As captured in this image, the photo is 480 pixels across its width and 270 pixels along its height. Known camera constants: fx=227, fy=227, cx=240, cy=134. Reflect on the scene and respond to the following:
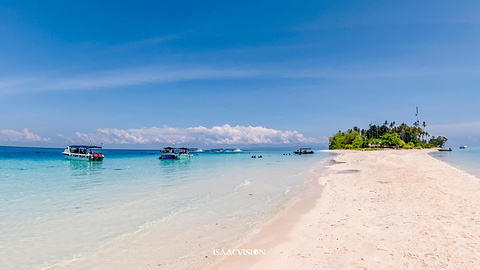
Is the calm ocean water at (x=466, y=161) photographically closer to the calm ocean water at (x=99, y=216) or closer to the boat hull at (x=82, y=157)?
the calm ocean water at (x=99, y=216)

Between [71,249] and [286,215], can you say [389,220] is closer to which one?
[286,215]

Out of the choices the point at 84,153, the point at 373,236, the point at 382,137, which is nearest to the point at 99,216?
the point at 373,236

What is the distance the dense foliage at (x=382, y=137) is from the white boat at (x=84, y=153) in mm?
128288

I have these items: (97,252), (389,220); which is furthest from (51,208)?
(389,220)

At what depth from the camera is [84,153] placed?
68438mm

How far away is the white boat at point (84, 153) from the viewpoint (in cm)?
6231

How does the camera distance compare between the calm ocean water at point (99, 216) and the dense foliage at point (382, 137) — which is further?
the dense foliage at point (382, 137)

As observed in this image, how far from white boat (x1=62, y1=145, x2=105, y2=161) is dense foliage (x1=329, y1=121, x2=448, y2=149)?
421 feet

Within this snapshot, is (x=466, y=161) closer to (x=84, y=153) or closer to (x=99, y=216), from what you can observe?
(x=99, y=216)

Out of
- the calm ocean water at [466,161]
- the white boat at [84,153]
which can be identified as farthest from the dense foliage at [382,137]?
the white boat at [84,153]

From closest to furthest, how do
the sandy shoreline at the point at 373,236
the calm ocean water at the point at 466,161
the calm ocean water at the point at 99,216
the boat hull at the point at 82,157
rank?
1. the sandy shoreline at the point at 373,236
2. the calm ocean water at the point at 99,216
3. the calm ocean water at the point at 466,161
4. the boat hull at the point at 82,157

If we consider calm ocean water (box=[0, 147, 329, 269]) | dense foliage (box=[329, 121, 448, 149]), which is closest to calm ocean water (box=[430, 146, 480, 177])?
calm ocean water (box=[0, 147, 329, 269])

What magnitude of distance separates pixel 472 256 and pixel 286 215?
22.0ft

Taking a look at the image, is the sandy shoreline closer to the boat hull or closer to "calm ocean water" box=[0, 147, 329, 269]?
"calm ocean water" box=[0, 147, 329, 269]
